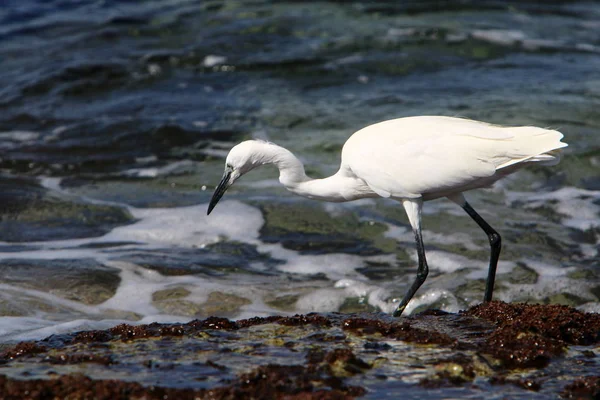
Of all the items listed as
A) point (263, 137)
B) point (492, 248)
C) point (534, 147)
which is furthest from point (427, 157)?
point (263, 137)

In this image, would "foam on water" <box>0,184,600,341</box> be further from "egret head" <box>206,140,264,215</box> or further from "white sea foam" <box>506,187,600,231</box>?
"egret head" <box>206,140,264,215</box>

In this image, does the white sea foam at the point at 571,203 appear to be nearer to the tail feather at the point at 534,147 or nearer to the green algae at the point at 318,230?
the green algae at the point at 318,230

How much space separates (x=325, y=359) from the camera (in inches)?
152

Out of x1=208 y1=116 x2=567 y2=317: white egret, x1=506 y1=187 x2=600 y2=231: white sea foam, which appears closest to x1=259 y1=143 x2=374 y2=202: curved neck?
x1=208 y1=116 x2=567 y2=317: white egret

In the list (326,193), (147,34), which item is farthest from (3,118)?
(326,193)

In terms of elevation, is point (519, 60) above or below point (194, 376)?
below

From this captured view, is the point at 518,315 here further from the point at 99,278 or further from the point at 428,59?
the point at 428,59

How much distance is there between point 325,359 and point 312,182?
2114 mm

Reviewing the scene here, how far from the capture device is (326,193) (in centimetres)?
575

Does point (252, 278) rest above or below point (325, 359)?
below

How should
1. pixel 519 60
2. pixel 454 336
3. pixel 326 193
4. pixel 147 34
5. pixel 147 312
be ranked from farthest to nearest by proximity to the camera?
pixel 147 34, pixel 519 60, pixel 147 312, pixel 326 193, pixel 454 336

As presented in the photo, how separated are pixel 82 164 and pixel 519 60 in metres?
6.97

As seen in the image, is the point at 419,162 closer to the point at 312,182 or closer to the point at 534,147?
the point at 534,147

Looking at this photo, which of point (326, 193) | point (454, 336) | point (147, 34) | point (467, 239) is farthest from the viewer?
point (147, 34)
